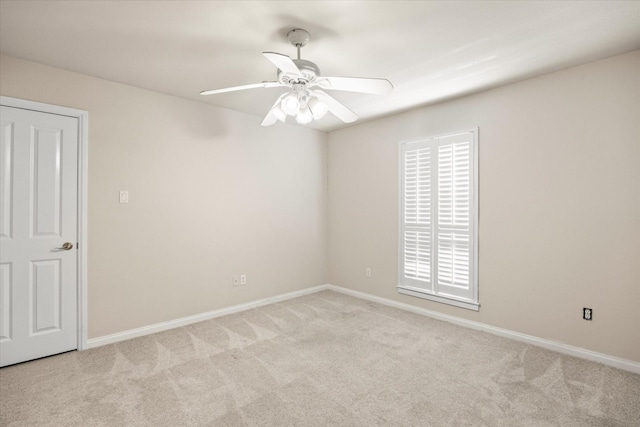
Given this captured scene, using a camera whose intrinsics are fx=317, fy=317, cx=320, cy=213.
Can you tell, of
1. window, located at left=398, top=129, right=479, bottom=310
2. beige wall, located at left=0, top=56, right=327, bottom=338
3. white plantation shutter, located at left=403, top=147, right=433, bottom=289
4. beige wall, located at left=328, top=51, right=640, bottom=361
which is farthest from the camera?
white plantation shutter, located at left=403, top=147, right=433, bottom=289

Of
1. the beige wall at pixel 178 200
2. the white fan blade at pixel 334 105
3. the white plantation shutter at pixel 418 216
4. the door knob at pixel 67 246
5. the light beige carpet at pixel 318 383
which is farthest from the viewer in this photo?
the white plantation shutter at pixel 418 216

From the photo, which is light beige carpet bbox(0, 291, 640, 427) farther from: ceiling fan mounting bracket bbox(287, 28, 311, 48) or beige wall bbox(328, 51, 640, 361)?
ceiling fan mounting bracket bbox(287, 28, 311, 48)

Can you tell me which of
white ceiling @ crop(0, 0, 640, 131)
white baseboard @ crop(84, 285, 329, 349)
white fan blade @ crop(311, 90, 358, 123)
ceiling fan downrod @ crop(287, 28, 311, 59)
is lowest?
white baseboard @ crop(84, 285, 329, 349)

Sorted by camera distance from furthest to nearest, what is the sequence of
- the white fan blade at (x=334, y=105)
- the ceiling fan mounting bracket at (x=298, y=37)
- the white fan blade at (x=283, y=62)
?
1. the white fan blade at (x=334, y=105)
2. the ceiling fan mounting bracket at (x=298, y=37)
3. the white fan blade at (x=283, y=62)

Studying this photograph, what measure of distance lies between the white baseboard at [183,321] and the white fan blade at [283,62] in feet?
9.57

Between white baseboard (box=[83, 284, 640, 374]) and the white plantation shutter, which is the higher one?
the white plantation shutter

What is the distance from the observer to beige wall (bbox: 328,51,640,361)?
8.37ft

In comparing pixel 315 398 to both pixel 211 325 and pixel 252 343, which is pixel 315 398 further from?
pixel 211 325

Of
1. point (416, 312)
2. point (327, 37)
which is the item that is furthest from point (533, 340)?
point (327, 37)

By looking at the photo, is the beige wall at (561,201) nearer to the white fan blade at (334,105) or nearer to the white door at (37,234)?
the white fan blade at (334,105)

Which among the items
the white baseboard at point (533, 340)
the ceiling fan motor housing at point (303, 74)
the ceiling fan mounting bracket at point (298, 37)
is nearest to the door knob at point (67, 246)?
the ceiling fan motor housing at point (303, 74)

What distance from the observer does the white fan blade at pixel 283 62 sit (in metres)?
1.74

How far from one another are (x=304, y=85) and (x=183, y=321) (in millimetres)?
2863

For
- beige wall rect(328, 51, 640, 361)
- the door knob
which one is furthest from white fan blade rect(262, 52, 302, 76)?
the door knob
